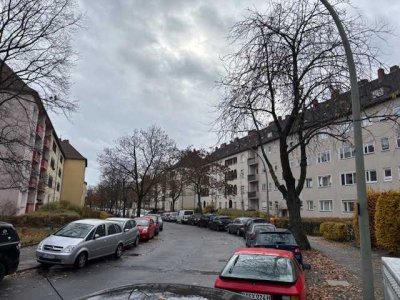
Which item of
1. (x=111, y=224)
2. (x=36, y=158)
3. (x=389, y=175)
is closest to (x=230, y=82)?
(x=111, y=224)

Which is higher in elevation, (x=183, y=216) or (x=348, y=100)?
(x=348, y=100)

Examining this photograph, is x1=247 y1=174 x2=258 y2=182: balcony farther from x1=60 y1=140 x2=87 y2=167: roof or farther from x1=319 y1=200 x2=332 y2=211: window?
x1=60 y1=140 x2=87 y2=167: roof

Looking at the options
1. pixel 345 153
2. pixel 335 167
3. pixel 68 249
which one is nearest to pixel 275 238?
pixel 68 249

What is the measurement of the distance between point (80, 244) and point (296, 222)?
430 inches

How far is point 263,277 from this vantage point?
6.29m

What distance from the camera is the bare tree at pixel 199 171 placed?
60000 mm

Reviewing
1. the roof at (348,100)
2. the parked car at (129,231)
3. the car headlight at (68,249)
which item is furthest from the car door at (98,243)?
the roof at (348,100)

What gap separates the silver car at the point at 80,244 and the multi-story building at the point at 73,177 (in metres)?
60.6

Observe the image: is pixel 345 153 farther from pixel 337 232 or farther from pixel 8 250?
pixel 8 250

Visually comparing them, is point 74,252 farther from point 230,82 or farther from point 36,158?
point 36,158

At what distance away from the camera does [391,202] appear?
680 inches

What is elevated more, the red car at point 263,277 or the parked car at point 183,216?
the parked car at point 183,216

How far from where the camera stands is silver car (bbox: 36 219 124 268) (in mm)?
13039

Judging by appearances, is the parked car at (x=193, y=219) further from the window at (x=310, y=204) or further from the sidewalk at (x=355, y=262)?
the sidewalk at (x=355, y=262)
